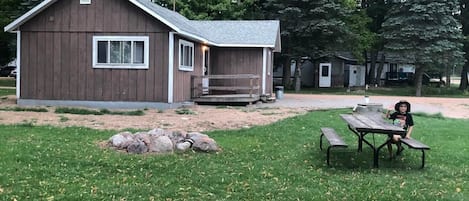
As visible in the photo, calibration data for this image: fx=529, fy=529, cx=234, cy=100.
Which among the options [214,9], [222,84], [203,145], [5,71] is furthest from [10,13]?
[203,145]

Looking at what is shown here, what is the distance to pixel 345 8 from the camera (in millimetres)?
31875

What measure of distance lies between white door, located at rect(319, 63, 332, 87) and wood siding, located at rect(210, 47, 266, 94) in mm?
20905

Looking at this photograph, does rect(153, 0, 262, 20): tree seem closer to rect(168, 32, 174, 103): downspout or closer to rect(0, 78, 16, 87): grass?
rect(0, 78, 16, 87): grass

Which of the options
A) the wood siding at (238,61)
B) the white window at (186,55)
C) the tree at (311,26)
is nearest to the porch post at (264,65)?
the wood siding at (238,61)

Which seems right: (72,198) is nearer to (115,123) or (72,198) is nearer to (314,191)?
(314,191)

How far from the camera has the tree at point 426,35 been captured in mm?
29672

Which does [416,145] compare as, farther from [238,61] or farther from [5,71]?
[5,71]

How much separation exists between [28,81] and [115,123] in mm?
6898

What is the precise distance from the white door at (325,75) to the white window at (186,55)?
2425 centimetres

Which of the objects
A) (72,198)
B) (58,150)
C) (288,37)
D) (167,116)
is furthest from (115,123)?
(288,37)

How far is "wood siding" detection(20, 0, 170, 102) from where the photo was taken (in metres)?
16.2

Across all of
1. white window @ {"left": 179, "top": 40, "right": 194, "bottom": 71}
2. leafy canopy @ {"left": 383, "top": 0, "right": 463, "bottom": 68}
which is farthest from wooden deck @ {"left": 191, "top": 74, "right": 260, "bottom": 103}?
leafy canopy @ {"left": 383, "top": 0, "right": 463, "bottom": 68}

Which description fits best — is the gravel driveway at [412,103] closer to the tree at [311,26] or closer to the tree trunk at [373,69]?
the tree at [311,26]

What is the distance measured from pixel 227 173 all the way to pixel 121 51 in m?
10.9
